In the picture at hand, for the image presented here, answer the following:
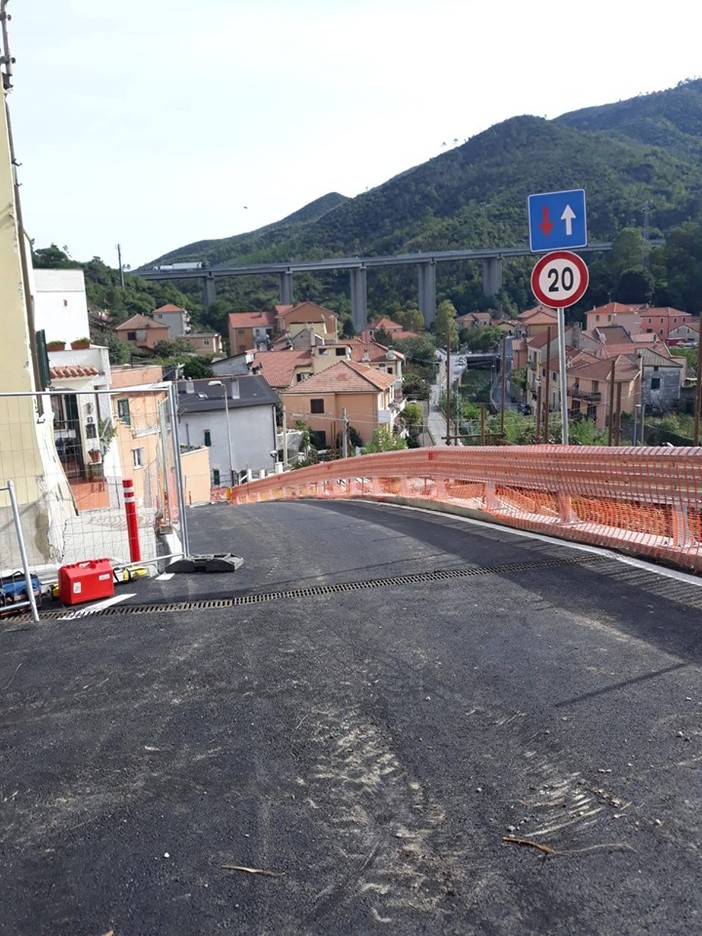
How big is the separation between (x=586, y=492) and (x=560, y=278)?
89.2 inches

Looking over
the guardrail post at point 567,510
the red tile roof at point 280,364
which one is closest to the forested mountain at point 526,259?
the red tile roof at point 280,364

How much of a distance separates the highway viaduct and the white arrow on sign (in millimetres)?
126704

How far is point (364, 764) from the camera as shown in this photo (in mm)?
3363

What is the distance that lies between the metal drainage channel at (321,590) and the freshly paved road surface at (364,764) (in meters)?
0.12

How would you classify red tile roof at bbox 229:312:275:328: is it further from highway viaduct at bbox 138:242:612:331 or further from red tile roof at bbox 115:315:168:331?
highway viaduct at bbox 138:242:612:331

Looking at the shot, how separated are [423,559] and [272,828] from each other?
434 cm

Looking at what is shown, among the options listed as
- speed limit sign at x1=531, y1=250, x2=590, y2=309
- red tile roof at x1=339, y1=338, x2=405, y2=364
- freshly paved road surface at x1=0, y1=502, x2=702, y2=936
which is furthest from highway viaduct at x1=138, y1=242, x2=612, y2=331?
freshly paved road surface at x1=0, y1=502, x2=702, y2=936

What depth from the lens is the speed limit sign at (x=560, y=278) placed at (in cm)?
766

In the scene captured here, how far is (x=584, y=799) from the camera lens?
3.03 meters

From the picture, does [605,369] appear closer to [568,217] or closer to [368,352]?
[368,352]

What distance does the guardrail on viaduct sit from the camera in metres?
5.99

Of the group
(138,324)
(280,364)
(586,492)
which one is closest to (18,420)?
(586,492)

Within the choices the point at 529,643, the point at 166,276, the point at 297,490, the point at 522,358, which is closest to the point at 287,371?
the point at 522,358

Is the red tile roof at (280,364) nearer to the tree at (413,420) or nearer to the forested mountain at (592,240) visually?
the tree at (413,420)
